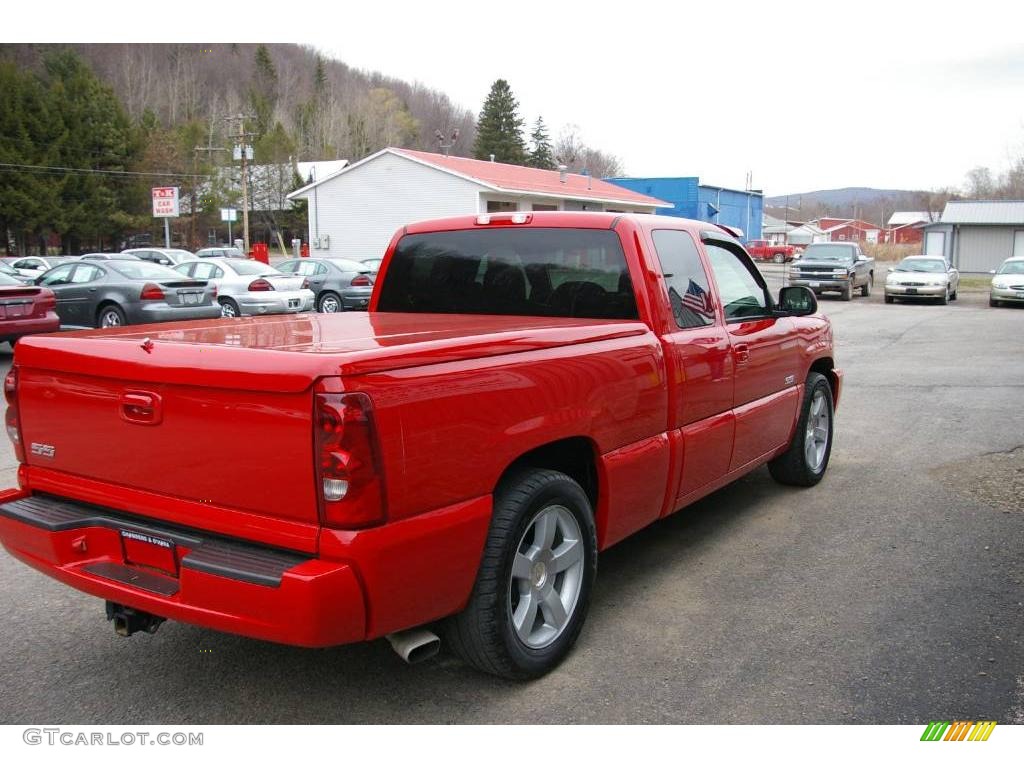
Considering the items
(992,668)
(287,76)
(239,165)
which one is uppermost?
(287,76)

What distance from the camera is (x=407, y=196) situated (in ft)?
137

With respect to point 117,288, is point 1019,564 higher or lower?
lower

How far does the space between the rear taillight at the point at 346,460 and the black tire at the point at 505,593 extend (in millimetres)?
644

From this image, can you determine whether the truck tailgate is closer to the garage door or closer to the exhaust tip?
the exhaust tip

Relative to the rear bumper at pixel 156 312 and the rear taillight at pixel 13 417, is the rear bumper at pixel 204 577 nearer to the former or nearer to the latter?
the rear taillight at pixel 13 417

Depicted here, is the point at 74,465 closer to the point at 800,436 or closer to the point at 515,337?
the point at 515,337

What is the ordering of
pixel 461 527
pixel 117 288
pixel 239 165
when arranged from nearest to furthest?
pixel 461 527 → pixel 117 288 → pixel 239 165

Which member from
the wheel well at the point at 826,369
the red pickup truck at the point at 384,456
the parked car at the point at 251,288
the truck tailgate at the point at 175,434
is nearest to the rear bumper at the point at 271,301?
the parked car at the point at 251,288

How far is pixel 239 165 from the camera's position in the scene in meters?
70.3

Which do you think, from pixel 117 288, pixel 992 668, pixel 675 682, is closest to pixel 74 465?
pixel 675 682

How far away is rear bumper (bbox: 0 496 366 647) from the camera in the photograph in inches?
106

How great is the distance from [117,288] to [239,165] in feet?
195

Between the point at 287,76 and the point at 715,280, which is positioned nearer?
the point at 715,280

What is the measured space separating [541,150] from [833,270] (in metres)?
74.4
